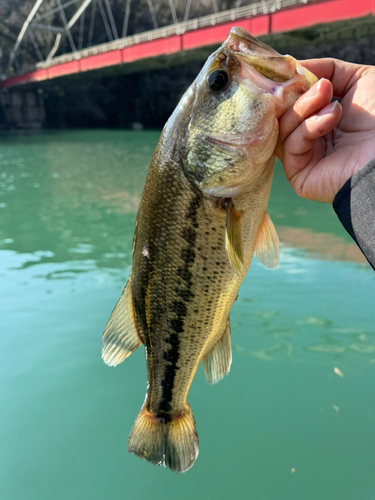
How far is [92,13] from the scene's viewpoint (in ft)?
165

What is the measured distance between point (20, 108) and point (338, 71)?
5444cm

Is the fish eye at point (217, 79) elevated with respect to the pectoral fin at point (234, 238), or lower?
elevated

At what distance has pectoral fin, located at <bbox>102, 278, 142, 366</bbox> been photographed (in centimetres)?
222

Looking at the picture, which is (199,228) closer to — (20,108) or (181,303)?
(181,303)

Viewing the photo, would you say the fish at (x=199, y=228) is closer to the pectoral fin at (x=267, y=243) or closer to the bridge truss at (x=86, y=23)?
the pectoral fin at (x=267, y=243)

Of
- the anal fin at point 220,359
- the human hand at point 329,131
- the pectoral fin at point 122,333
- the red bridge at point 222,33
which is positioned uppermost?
the red bridge at point 222,33

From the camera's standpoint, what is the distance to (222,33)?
80.7 ft

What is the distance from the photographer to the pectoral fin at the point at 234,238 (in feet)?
5.95

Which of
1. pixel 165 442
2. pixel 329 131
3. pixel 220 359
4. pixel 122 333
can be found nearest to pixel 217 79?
pixel 329 131

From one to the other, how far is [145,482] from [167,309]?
1.49m

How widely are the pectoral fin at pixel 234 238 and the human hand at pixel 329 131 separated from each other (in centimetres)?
42

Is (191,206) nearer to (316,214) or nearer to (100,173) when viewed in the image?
(316,214)

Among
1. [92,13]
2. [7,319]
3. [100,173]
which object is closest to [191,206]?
[7,319]

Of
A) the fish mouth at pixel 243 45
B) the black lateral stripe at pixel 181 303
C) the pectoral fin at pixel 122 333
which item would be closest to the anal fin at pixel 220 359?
the black lateral stripe at pixel 181 303
